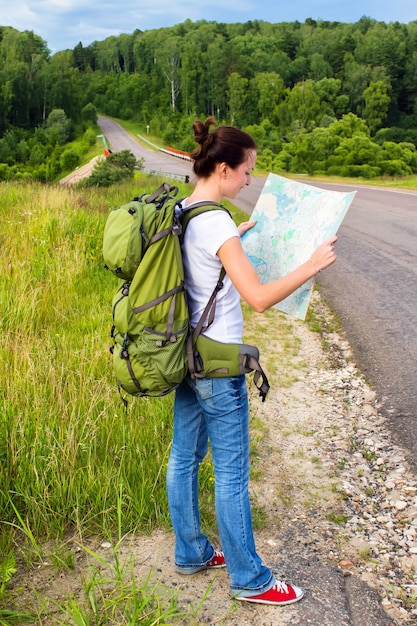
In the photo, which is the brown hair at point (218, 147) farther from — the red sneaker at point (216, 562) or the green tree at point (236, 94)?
the green tree at point (236, 94)

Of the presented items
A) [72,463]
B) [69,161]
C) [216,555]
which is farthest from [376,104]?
[216,555]

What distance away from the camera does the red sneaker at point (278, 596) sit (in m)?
2.65

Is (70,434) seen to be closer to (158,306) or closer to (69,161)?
(158,306)

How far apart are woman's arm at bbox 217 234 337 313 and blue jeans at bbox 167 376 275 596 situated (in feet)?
1.12

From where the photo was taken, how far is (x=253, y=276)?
2.29m

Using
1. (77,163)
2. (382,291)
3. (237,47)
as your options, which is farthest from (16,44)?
(382,291)

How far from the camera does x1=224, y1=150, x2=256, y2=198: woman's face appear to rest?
242 cm

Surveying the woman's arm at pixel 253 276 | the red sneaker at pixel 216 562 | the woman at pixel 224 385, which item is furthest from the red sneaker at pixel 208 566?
the woman's arm at pixel 253 276

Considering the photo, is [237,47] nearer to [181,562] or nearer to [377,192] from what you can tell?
[377,192]

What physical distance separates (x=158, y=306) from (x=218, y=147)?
2.08 ft

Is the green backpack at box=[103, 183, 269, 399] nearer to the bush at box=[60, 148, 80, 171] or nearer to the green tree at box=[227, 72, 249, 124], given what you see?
the bush at box=[60, 148, 80, 171]

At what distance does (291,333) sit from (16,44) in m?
112

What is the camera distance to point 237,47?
366 ft

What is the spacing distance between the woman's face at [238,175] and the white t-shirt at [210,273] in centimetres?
16
